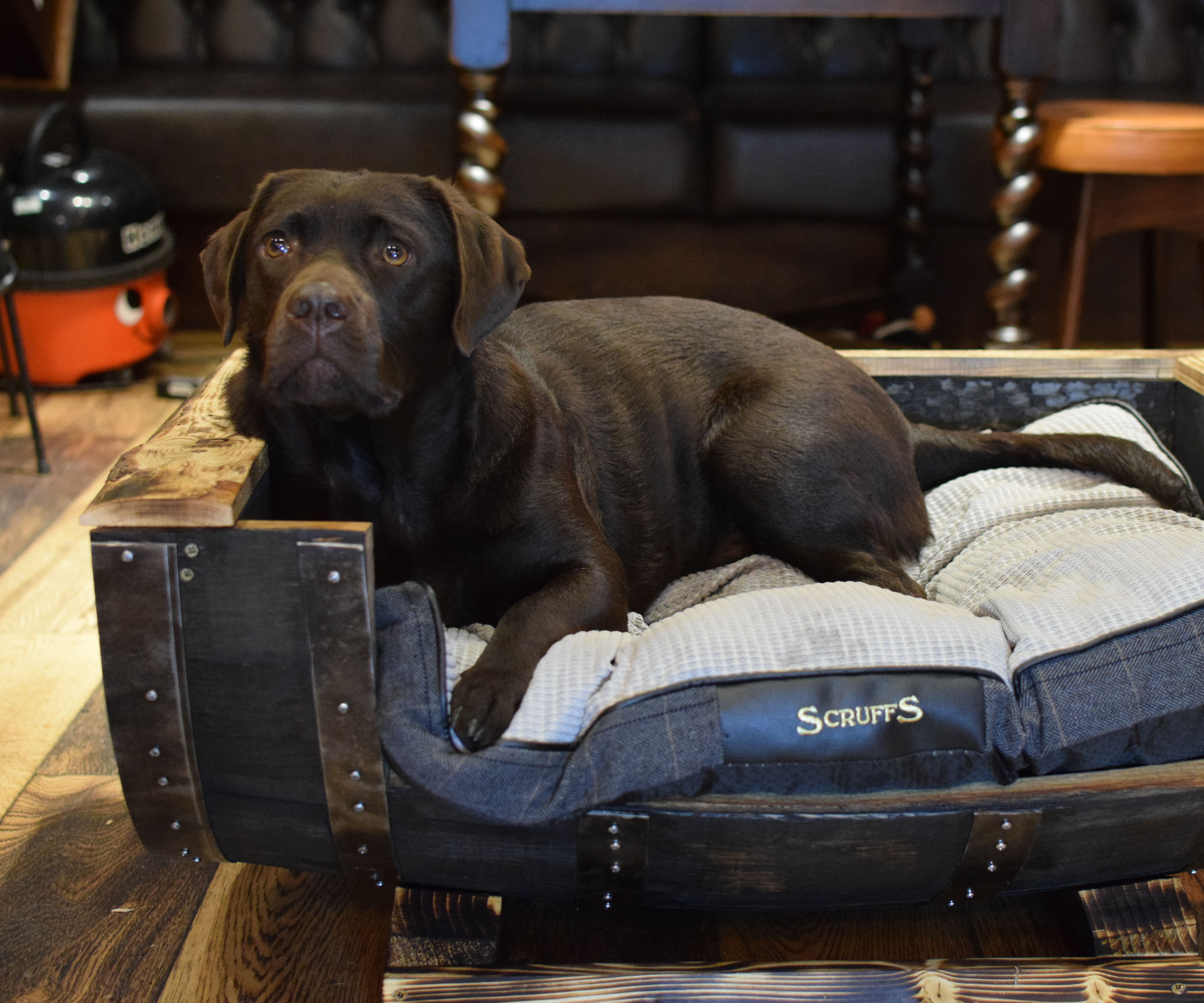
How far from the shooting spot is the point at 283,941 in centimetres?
149

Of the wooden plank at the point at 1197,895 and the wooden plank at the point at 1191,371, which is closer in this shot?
the wooden plank at the point at 1197,895

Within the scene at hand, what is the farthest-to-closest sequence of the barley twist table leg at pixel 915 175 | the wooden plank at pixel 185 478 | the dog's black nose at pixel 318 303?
the barley twist table leg at pixel 915 175 < the dog's black nose at pixel 318 303 < the wooden plank at pixel 185 478

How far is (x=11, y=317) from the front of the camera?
2975 mm

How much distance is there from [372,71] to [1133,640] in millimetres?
3626

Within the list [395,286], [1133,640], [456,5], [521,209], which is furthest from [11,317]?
[1133,640]

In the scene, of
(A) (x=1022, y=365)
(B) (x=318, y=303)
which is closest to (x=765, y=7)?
(A) (x=1022, y=365)

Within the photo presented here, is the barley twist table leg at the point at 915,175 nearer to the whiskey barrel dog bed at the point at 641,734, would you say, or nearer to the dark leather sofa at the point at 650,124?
the dark leather sofa at the point at 650,124

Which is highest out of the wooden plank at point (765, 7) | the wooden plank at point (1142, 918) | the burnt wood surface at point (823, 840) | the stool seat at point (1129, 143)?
the wooden plank at point (765, 7)

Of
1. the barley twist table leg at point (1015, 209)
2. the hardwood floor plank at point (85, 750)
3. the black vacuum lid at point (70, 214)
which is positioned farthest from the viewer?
the black vacuum lid at point (70, 214)

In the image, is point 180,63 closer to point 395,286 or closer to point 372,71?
point 372,71

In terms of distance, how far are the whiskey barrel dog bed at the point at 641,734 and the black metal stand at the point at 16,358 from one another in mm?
1772

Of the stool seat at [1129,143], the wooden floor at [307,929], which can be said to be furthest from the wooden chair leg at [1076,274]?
the wooden floor at [307,929]

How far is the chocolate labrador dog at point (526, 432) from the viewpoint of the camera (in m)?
1.48

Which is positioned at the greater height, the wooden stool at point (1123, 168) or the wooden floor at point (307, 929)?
the wooden stool at point (1123, 168)
